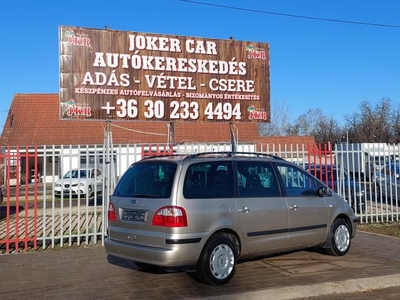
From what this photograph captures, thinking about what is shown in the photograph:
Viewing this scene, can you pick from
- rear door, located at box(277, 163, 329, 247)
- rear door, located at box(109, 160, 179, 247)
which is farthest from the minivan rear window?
rear door, located at box(277, 163, 329, 247)

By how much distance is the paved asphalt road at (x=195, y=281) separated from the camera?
632 centimetres

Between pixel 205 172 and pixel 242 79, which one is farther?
pixel 242 79

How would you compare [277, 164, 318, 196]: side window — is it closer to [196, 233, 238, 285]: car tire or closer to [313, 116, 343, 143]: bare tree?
[196, 233, 238, 285]: car tire

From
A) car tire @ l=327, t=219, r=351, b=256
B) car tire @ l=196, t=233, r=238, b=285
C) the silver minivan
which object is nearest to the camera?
the silver minivan

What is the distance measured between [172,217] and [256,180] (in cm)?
174

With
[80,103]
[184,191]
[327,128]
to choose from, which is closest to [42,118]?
[80,103]

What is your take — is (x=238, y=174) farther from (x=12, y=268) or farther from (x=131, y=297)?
(x=12, y=268)

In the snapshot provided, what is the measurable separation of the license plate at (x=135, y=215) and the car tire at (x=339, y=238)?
3572mm

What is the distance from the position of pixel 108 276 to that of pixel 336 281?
340cm

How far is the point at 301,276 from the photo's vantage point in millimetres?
7113

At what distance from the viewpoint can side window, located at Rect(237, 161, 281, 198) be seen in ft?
23.3

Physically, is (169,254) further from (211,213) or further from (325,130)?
(325,130)

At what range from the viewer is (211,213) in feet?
21.2

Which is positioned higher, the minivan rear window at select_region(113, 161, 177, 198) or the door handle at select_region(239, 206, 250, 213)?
the minivan rear window at select_region(113, 161, 177, 198)
